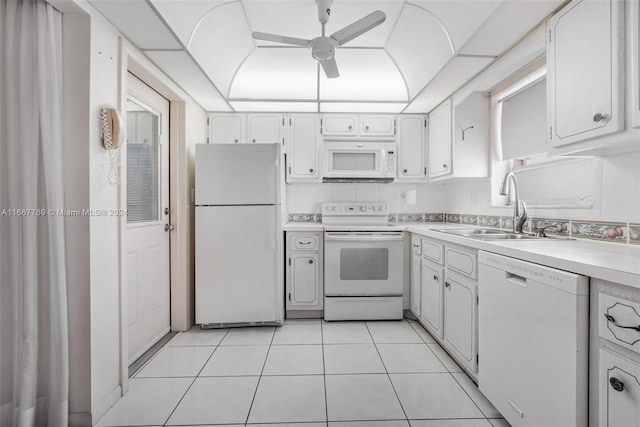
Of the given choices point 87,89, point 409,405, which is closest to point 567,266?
point 409,405

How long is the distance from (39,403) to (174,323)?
1250 mm

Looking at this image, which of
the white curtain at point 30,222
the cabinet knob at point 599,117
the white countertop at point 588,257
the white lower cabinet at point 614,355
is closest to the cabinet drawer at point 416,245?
the white countertop at point 588,257

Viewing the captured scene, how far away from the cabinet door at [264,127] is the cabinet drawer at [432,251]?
190cm

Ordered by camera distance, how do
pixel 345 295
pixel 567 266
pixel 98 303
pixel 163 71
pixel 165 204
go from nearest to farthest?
pixel 567 266 < pixel 98 303 < pixel 163 71 < pixel 165 204 < pixel 345 295

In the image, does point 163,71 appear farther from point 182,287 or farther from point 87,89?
point 182,287

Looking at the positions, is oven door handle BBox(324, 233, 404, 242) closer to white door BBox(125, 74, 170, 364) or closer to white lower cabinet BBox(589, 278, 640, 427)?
white door BBox(125, 74, 170, 364)

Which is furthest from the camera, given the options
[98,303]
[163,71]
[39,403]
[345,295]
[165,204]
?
[345,295]

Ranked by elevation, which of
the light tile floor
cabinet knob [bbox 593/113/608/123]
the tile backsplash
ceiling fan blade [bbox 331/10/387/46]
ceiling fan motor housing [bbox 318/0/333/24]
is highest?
ceiling fan motor housing [bbox 318/0/333/24]

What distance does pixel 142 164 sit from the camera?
7.46ft

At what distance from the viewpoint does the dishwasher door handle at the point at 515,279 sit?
4.28 ft

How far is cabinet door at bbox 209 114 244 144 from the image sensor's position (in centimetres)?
320

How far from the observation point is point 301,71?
2848 mm

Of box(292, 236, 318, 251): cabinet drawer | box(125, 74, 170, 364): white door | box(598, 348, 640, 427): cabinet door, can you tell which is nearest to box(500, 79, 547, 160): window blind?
box(598, 348, 640, 427): cabinet door

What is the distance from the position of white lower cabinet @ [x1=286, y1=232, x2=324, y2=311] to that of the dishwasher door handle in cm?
173
